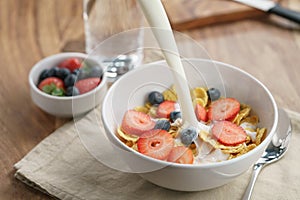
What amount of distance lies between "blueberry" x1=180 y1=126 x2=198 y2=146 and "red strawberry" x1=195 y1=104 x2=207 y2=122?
0.05 m

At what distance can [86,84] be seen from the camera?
45.8 inches

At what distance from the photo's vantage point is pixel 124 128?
1020mm

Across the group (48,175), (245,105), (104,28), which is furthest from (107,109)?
(104,28)

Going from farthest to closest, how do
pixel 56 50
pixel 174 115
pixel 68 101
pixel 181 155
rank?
1. pixel 56 50
2. pixel 68 101
3. pixel 174 115
4. pixel 181 155

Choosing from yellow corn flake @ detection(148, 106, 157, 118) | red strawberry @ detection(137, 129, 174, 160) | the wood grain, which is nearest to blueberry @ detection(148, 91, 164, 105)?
yellow corn flake @ detection(148, 106, 157, 118)

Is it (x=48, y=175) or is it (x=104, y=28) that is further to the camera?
(x=104, y=28)

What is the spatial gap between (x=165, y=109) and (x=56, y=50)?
1.37 feet

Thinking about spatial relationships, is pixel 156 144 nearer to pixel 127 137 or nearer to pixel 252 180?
pixel 127 137

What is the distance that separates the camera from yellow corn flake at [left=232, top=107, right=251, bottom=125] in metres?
1.05

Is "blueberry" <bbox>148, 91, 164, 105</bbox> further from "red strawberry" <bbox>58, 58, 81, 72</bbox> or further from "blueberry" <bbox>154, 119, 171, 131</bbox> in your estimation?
"red strawberry" <bbox>58, 58, 81, 72</bbox>

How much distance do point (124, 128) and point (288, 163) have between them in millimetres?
303

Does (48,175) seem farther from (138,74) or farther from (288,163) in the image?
(288,163)

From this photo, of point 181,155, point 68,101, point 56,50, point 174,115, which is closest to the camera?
point 181,155

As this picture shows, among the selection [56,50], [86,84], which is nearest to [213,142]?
[86,84]
